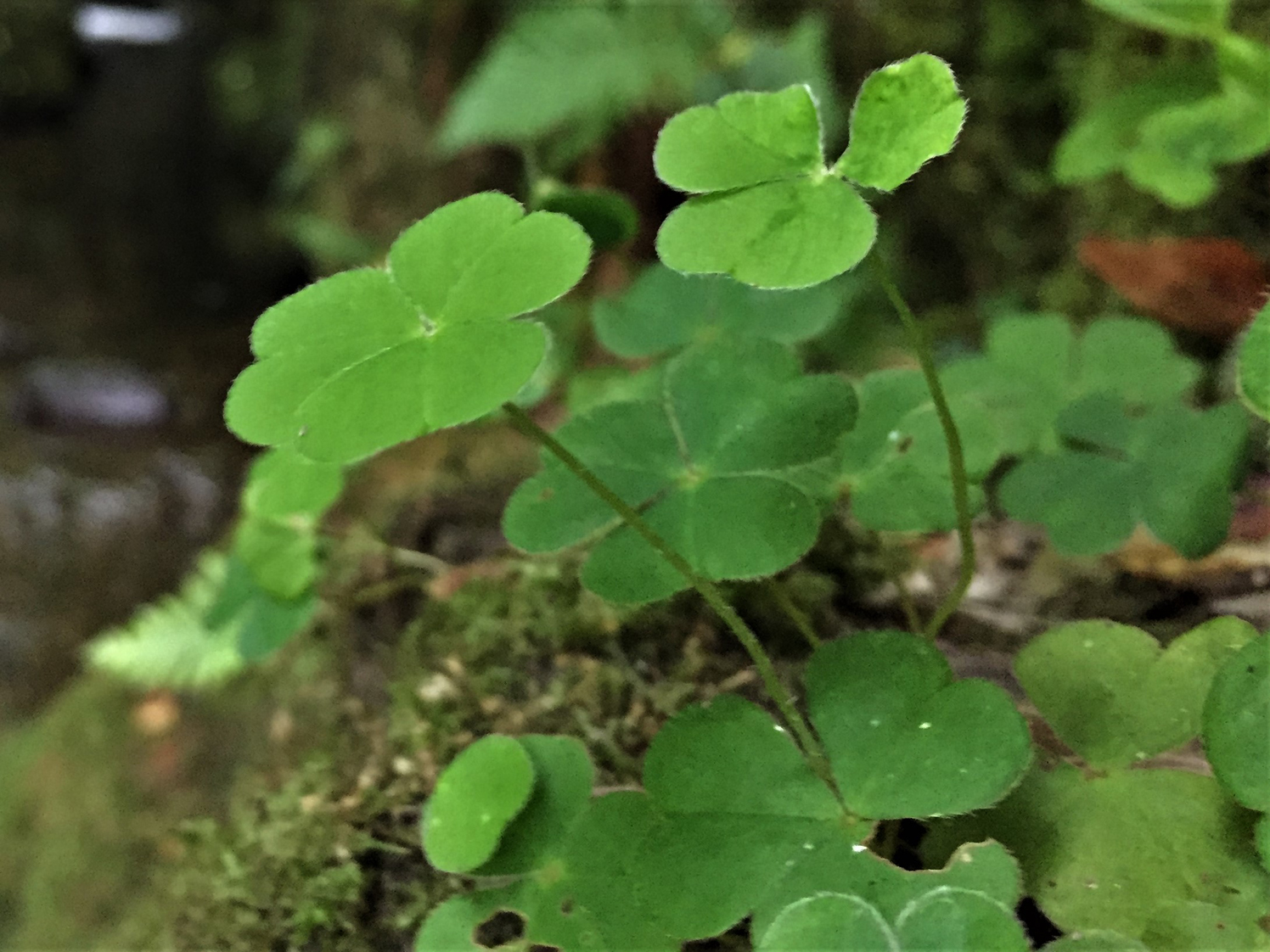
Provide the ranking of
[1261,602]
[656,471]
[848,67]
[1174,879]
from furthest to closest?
[848,67]
[1261,602]
[656,471]
[1174,879]

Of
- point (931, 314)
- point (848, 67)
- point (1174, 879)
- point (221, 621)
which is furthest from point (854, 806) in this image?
point (848, 67)

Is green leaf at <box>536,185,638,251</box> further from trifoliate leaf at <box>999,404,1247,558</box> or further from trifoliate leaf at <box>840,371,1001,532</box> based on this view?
trifoliate leaf at <box>999,404,1247,558</box>

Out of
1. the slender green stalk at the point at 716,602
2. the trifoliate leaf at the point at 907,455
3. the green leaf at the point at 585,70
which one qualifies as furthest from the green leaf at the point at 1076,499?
the green leaf at the point at 585,70

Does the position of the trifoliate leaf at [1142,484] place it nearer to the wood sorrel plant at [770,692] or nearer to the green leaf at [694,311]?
the wood sorrel plant at [770,692]

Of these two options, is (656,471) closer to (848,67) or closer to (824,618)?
(824,618)

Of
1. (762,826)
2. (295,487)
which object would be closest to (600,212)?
(295,487)
